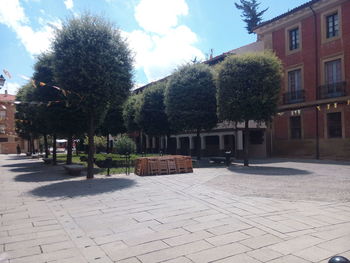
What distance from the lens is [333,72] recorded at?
2184 centimetres

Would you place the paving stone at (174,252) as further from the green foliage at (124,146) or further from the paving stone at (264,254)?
the green foliage at (124,146)

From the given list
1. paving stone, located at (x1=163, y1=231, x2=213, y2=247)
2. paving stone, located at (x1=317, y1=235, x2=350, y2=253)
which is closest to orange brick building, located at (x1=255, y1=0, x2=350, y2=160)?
paving stone, located at (x1=317, y1=235, x2=350, y2=253)

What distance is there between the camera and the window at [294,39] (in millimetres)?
24328

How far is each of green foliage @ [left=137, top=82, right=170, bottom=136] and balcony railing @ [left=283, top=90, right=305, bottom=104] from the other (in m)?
11.2

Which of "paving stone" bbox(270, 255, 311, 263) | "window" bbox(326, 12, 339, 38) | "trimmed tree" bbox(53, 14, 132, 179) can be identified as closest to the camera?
"paving stone" bbox(270, 255, 311, 263)

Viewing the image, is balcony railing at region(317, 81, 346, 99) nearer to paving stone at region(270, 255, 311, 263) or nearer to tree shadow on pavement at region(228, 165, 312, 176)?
tree shadow on pavement at region(228, 165, 312, 176)

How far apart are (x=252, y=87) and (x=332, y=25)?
34.6ft

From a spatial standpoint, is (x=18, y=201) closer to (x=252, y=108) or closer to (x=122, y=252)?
(x=122, y=252)

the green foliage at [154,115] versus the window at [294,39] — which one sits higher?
the window at [294,39]

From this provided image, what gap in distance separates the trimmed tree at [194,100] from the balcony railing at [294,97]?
6.46 m

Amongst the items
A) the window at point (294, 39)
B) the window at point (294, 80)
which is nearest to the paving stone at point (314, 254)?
the window at point (294, 80)

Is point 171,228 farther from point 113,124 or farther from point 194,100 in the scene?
point 113,124

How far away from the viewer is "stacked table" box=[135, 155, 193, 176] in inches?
525

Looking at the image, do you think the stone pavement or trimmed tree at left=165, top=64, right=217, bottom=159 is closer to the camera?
the stone pavement
